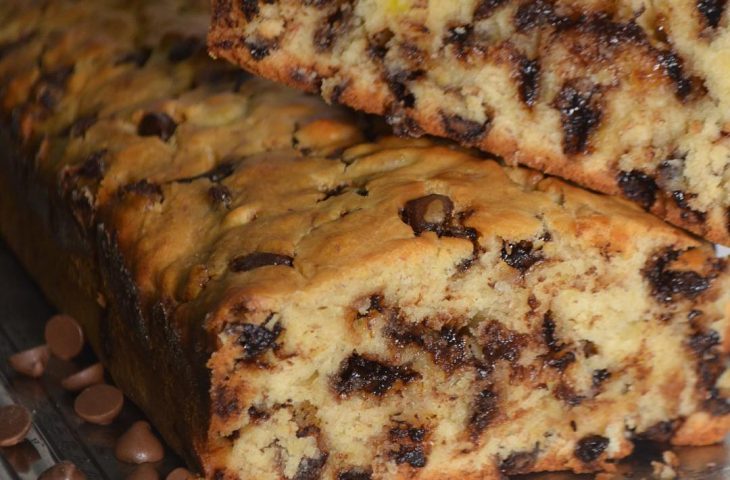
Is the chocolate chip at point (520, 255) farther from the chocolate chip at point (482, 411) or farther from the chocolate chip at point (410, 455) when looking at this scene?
the chocolate chip at point (410, 455)

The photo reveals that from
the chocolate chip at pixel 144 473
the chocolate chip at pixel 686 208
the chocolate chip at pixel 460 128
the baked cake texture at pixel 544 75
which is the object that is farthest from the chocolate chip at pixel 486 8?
the chocolate chip at pixel 144 473

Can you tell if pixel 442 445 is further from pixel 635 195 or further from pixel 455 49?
pixel 455 49

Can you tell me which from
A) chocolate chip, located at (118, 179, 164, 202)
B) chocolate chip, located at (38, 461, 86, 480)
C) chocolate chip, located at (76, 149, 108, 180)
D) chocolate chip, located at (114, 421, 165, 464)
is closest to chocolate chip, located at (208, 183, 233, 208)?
chocolate chip, located at (118, 179, 164, 202)

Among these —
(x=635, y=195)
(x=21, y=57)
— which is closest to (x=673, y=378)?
(x=635, y=195)

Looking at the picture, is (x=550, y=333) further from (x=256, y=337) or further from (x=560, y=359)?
(x=256, y=337)

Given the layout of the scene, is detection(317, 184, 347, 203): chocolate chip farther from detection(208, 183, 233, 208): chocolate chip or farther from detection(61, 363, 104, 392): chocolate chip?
detection(61, 363, 104, 392): chocolate chip

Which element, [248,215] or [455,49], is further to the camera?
[455,49]
